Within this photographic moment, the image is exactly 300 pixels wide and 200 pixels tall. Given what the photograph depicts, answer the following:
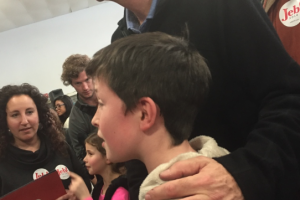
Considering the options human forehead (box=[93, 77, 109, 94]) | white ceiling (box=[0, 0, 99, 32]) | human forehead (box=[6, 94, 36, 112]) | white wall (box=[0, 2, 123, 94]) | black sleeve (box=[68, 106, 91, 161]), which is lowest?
black sleeve (box=[68, 106, 91, 161])

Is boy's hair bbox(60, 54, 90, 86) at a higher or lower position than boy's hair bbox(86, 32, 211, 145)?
higher

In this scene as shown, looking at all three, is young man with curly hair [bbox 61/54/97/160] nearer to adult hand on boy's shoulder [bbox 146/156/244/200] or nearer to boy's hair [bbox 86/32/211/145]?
boy's hair [bbox 86/32/211/145]

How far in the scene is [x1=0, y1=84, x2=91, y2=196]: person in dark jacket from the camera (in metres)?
1.64

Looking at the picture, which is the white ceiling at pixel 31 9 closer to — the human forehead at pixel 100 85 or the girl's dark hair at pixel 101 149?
the girl's dark hair at pixel 101 149

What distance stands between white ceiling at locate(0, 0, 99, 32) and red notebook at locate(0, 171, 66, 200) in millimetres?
3720


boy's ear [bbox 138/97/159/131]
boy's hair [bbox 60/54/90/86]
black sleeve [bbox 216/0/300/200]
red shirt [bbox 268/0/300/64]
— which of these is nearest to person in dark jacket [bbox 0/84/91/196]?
boy's hair [bbox 60/54/90/86]

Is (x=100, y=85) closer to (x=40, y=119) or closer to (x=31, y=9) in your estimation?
(x=40, y=119)

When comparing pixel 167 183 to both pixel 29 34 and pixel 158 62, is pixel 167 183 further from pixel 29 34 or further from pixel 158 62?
pixel 29 34

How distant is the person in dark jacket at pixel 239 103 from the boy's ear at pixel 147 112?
14cm

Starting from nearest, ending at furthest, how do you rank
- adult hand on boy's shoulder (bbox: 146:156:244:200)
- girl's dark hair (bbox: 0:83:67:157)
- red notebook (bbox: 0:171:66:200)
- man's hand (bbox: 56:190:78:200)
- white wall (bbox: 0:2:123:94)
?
adult hand on boy's shoulder (bbox: 146:156:244:200) → red notebook (bbox: 0:171:66:200) → man's hand (bbox: 56:190:78:200) → girl's dark hair (bbox: 0:83:67:157) → white wall (bbox: 0:2:123:94)

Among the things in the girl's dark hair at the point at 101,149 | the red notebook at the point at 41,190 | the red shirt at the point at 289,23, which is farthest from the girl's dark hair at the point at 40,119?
the red shirt at the point at 289,23

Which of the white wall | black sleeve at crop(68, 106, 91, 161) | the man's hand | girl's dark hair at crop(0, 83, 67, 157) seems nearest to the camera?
the man's hand

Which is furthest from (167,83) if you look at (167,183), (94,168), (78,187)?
(94,168)

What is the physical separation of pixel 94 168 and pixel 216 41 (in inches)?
50.7
